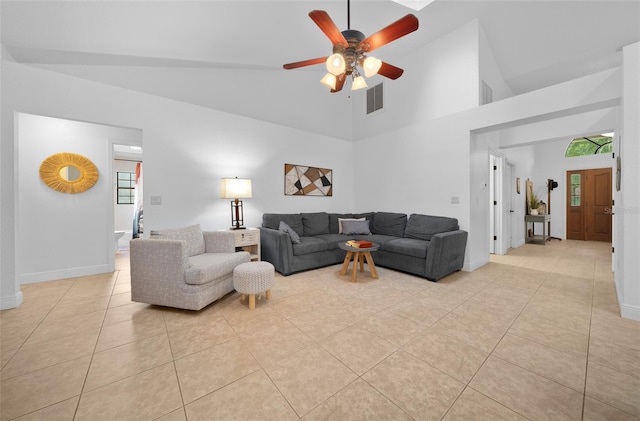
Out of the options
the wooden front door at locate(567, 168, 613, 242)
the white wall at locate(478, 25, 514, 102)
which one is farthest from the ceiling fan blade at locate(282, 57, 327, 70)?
the wooden front door at locate(567, 168, 613, 242)

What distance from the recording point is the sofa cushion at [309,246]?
3502 mm

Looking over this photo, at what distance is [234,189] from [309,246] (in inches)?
56.0

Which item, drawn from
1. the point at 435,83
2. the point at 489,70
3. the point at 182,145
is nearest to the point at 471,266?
the point at 435,83

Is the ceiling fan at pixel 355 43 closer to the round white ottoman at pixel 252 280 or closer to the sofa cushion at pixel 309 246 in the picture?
the round white ottoman at pixel 252 280

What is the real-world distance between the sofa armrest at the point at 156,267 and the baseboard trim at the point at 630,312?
4121 millimetres

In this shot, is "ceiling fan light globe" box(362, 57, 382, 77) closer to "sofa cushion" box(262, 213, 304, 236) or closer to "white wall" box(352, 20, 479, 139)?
"white wall" box(352, 20, 479, 139)

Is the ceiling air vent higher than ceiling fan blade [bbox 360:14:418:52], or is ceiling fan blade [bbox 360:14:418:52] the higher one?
the ceiling air vent

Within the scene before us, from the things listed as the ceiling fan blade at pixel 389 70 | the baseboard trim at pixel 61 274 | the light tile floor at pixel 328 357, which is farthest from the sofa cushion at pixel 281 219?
the ceiling fan blade at pixel 389 70

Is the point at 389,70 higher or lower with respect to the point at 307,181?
higher

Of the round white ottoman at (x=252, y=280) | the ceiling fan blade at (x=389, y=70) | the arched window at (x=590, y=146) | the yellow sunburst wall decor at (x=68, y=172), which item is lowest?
the round white ottoman at (x=252, y=280)

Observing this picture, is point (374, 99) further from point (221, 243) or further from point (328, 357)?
point (328, 357)

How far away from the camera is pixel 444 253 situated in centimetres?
319

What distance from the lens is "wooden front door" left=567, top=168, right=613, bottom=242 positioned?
6141mm

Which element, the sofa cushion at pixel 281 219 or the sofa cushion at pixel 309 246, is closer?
the sofa cushion at pixel 309 246
